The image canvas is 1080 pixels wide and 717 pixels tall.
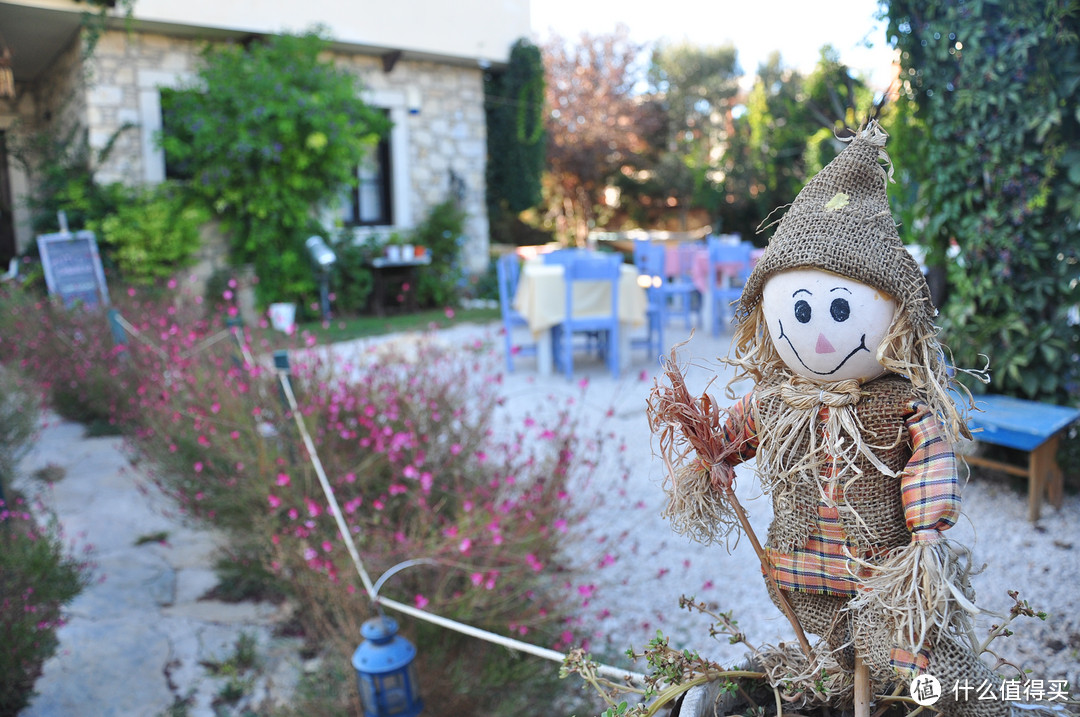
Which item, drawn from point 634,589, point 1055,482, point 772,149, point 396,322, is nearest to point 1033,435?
point 1055,482

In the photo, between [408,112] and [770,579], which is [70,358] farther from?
[408,112]

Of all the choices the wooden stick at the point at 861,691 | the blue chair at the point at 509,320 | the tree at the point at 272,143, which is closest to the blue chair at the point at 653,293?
the blue chair at the point at 509,320

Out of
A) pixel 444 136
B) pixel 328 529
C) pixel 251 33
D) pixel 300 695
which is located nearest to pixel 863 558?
pixel 300 695

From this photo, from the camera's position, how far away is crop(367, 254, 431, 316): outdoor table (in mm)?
10219

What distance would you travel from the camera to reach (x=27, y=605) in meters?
2.38

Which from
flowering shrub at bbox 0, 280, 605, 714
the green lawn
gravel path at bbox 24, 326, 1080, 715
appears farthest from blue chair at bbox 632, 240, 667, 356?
flowering shrub at bbox 0, 280, 605, 714

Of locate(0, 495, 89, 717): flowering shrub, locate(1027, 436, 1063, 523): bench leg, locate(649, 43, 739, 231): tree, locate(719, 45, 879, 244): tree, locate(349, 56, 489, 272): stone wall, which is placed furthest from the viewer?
locate(649, 43, 739, 231): tree

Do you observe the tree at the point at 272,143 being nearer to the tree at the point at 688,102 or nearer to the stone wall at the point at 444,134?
the stone wall at the point at 444,134

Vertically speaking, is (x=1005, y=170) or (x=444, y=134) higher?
(x=444, y=134)

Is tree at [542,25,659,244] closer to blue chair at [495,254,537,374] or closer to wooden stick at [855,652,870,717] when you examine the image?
blue chair at [495,254,537,374]

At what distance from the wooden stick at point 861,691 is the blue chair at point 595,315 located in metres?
4.85

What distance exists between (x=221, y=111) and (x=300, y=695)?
777 centimetres

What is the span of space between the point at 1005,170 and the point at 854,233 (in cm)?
276

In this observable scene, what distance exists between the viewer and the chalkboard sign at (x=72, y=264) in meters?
7.87
